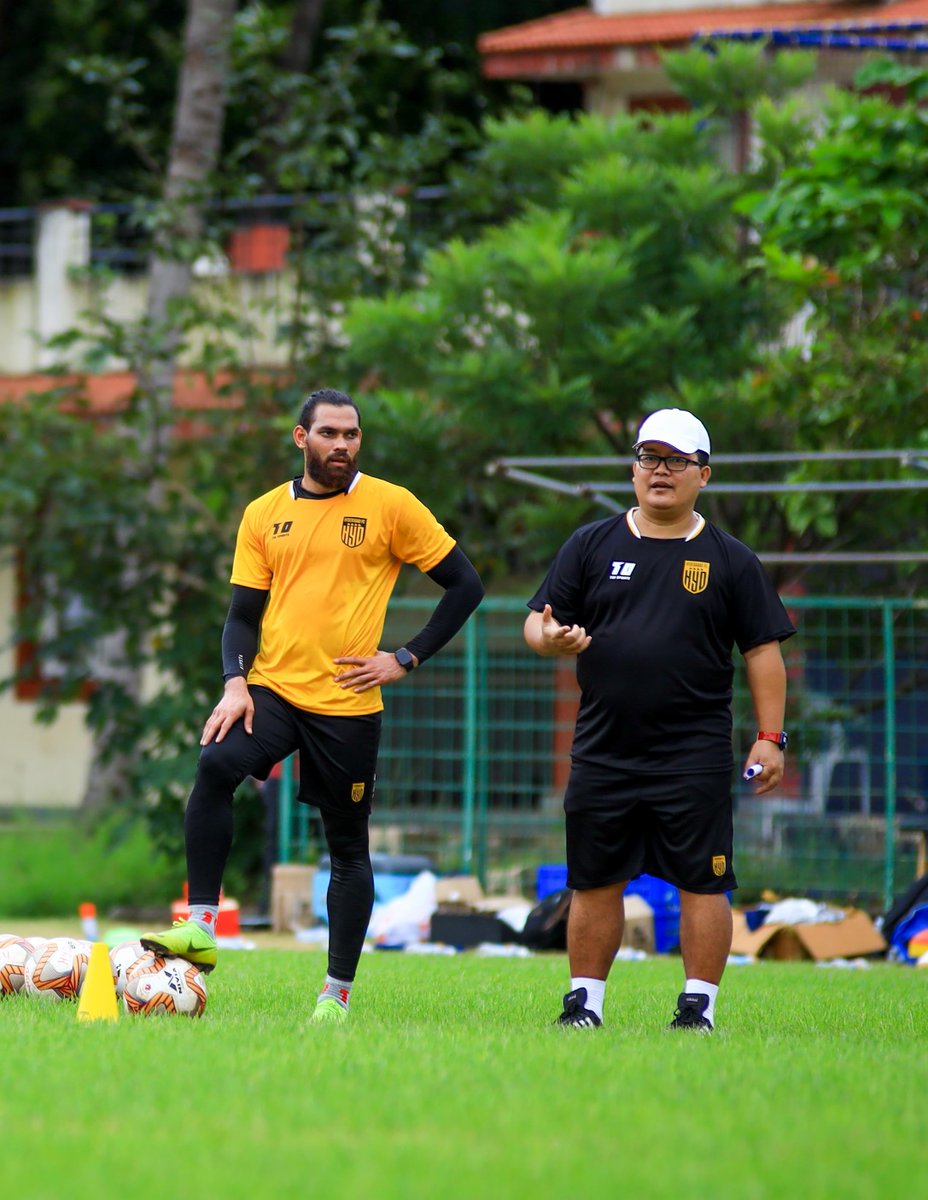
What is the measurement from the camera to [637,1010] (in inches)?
295

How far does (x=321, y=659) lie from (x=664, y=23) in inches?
689

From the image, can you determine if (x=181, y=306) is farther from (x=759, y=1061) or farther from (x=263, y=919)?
(x=759, y=1061)

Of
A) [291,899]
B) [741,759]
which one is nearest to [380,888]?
[291,899]

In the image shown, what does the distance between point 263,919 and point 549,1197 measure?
1031cm

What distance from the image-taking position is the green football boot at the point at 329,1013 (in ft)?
21.6

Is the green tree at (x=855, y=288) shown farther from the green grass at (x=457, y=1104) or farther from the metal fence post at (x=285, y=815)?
the green grass at (x=457, y=1104)

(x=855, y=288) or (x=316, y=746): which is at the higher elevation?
(x=855, y=288)

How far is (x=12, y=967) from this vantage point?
23.9ft

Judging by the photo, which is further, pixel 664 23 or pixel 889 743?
pixel 664 23

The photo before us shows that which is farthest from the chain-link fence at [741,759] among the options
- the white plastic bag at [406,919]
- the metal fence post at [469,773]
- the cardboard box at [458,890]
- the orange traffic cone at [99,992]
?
the orange traffic cone at [99,992]

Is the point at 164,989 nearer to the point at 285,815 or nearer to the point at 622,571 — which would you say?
the point at 622,571

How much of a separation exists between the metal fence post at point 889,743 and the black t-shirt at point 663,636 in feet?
21.6

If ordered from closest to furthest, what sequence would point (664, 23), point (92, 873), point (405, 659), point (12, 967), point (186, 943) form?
point (186, 943) → point (405, 659) → point (12, 967) → point (92, 873) → point (664, 23)

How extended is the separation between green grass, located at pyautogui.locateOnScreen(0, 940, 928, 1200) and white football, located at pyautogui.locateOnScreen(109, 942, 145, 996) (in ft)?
0.72
